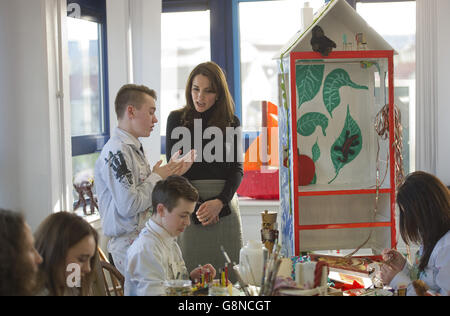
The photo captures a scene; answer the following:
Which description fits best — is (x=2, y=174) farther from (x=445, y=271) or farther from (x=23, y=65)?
(x=445, y=271)

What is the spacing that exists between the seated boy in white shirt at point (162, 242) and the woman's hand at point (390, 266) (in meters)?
0.61

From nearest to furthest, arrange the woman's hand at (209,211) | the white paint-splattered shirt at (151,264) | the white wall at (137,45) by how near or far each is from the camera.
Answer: the white paint-splattered shirt at (151,264) < the woman's hand at (209,211) < the white wall at (137,45)

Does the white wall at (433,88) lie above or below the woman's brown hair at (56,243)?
above

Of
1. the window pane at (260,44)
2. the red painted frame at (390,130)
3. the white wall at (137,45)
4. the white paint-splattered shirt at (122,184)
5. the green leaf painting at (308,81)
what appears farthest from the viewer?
the window pane at (260,44)

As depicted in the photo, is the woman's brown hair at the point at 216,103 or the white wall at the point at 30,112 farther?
the white wall at the point at 30,112

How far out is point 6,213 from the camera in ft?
4.88

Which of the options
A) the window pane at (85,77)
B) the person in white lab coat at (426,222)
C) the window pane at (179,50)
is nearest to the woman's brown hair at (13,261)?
the person in white lab coat at (426,222)

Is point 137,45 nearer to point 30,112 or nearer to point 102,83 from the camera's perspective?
point 102,83

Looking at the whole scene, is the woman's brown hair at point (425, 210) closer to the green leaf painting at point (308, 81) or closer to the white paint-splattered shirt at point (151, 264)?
the white paint-splattered shirt at point (151, 264)

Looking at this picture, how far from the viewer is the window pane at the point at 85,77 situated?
11.3 ft

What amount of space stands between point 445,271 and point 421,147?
205cm

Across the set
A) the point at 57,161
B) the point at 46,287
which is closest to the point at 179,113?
the point at 57,161

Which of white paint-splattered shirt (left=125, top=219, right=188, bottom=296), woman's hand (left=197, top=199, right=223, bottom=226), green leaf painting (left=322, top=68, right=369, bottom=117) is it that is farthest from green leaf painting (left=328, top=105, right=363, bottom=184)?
white paint-splattered shirt (left=125, top=219, right=188, bottom=296)

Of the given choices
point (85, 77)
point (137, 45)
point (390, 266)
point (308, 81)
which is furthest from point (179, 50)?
point (390, 266)
